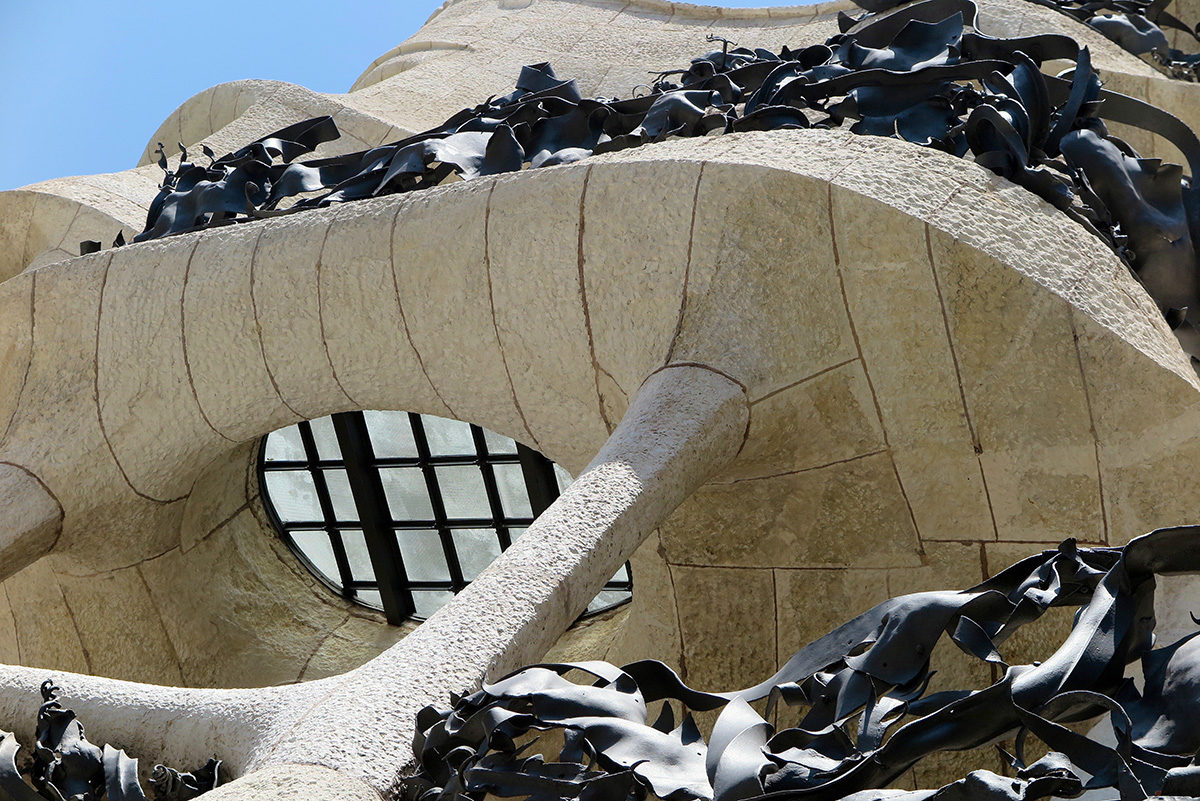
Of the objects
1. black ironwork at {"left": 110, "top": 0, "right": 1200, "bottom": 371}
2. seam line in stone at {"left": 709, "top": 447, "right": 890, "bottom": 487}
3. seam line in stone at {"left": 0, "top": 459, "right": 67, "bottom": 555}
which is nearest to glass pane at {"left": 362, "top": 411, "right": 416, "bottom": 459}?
black ironwork at {"left": 110, "top": 0, "right": 1200, "bottom": 371}

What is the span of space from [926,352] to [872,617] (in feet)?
5.54

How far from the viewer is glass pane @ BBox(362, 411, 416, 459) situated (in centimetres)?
618

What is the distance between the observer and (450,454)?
6.13m

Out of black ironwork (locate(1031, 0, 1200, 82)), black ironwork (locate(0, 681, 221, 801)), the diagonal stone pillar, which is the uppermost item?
black ironwork (locate(1031, 0, 1200, 82))

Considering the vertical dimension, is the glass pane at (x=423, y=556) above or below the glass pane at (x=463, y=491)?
below

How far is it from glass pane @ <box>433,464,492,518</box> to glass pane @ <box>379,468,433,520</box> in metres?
0.11

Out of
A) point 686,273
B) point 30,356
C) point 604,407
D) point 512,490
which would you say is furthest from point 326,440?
point 686,273

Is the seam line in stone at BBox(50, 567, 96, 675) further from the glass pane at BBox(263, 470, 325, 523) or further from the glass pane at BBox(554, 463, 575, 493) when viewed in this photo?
the glass pane at BBox(554, 463, 575, 493)

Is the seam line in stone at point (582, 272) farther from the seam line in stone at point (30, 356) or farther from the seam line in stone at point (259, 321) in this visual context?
the seam line in stone at point (30, 356)

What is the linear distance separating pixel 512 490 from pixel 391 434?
0.72m

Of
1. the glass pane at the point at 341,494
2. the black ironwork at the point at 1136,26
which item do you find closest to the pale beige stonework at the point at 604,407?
the glass pane at the point at 341,494

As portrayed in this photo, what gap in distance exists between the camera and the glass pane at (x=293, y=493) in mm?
6430

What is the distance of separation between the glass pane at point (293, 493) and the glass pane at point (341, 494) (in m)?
0.09

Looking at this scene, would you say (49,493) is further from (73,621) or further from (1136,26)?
(1136,26)
